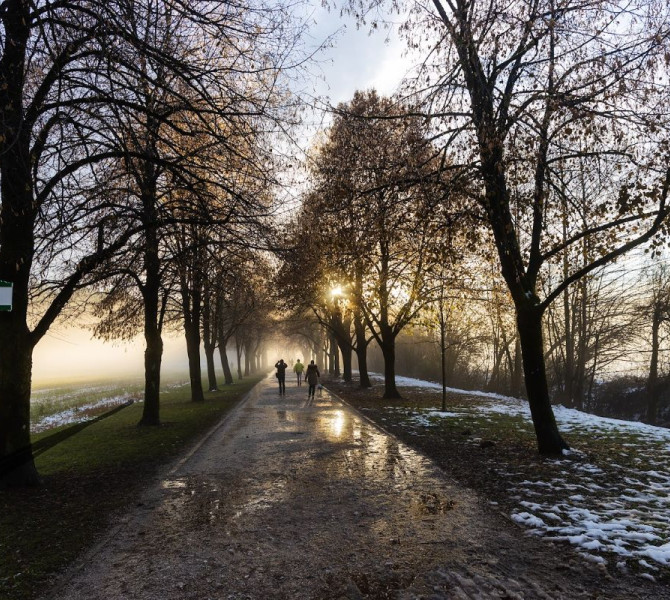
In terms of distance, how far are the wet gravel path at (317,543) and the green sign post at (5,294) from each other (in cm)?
328

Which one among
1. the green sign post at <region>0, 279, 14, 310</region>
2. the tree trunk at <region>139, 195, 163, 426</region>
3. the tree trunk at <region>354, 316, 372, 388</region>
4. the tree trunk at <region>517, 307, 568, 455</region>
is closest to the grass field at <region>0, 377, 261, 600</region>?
the tree trunk at <region>139, 195, 163, 426</region>

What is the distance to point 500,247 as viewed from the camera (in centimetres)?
902

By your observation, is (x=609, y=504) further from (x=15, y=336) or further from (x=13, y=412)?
(x=15, y=336)

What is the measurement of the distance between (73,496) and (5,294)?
3.23 meters

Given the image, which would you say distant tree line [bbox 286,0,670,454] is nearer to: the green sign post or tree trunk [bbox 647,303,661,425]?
the green sign post

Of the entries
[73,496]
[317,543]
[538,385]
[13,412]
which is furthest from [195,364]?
[317,543]

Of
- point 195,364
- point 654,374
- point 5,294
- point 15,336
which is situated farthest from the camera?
point 654,374

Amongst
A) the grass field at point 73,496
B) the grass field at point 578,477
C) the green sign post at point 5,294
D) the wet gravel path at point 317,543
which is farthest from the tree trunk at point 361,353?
the green sign post at point 5,294

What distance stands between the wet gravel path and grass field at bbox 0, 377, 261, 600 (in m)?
0.32

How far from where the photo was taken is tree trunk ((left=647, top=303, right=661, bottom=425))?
25.0 metres

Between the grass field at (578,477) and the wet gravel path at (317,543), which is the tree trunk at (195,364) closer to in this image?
the grass field at (578,477)

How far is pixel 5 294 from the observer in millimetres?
6277

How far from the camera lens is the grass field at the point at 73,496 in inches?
184

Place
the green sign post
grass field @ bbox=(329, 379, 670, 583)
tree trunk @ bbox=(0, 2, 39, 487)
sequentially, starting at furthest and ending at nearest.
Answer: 1. tree trunk @ bbox=(0, 2, 39, 487)
2. the green sign post
3. grass field @ bbox=(329, 379, 670, 583)
